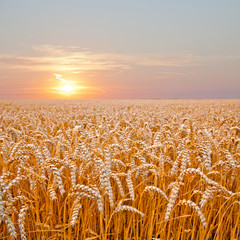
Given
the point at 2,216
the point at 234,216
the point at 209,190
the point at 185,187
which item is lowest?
the point at 234,216

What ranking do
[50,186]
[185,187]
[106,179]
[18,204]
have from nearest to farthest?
[106,179], [50,186], [18,204], [185,187]

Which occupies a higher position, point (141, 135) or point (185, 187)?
point (141, 135)

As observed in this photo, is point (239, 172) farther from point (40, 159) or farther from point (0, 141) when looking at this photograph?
point (0, 141)

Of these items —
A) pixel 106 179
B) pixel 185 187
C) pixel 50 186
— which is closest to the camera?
pixel 106 179

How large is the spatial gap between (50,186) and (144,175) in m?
1.03

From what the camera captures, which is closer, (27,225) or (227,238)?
(27,225)

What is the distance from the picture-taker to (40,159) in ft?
7.88

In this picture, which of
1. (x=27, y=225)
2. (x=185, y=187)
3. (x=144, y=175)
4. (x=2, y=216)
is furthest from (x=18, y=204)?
(x=185, y=187)

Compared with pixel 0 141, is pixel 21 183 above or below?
below

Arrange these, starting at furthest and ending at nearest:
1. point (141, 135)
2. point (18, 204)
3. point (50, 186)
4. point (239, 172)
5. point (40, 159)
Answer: point (141, 135) < point (239, 172) < point (18, 204) < point (40, 159) < point (50, 186)

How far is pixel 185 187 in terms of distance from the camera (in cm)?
302

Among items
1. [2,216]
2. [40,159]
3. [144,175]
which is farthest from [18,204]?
[144,175]

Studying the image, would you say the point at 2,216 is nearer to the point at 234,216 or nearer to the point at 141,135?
the point at 234,216

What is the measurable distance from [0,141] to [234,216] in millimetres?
3196
